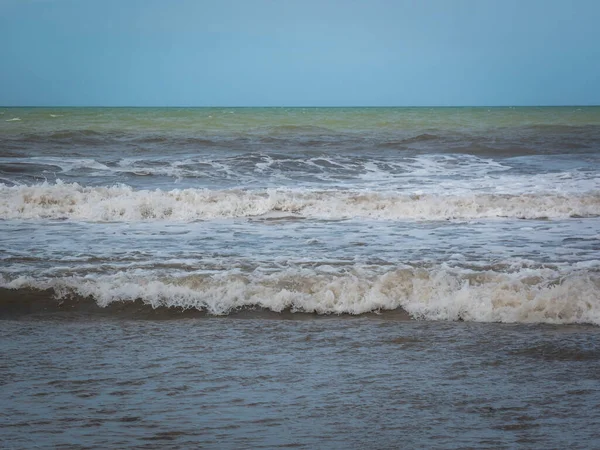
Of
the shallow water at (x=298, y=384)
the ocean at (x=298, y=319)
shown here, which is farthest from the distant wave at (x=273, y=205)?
the shallow water at (x=298, y=384)

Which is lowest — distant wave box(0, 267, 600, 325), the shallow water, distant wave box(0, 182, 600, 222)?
the shallow water

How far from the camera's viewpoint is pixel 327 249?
8750 mm

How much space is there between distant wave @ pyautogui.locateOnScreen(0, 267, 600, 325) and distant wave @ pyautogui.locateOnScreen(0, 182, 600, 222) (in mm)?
5192

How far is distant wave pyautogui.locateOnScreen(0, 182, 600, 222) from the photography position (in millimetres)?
12297

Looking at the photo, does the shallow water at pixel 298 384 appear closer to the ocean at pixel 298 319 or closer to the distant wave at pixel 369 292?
the ocean at pixel 298 319

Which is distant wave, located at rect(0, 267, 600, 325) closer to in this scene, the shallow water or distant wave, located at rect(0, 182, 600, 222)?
the shallow water

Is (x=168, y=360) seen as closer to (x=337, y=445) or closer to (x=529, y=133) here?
(x=337, y=445)

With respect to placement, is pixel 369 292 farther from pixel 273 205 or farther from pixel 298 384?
pixel 273 205

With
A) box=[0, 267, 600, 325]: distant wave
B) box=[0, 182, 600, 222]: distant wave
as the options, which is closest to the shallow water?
box=[0, 267, 600, 325]: distant wave

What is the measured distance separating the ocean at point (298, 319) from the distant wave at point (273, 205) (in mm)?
54

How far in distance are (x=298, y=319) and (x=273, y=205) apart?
23.7 feet

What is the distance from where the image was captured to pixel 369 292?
250 inches

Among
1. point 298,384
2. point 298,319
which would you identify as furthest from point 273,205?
point 298,384

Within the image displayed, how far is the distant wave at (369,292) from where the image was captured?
5.89 metres
